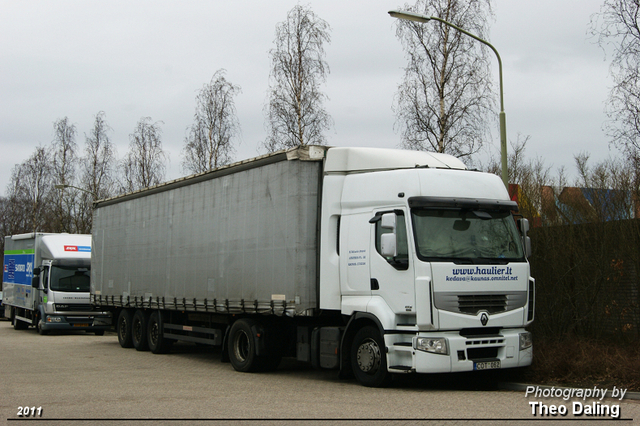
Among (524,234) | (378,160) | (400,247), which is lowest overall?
(400,247)

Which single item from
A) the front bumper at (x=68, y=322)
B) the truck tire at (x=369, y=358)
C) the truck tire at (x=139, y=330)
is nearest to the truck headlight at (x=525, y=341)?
the truck tire at (x=369, y=358)

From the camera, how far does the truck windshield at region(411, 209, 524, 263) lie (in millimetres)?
10414

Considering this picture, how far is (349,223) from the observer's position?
11430 millimetres

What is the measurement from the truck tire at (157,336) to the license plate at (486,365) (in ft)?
29.0

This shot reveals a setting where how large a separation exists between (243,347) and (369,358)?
349cm

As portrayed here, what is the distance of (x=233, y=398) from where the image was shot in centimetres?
993

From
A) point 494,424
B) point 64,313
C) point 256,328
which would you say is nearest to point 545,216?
point 256,328

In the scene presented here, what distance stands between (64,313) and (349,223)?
16776 mm

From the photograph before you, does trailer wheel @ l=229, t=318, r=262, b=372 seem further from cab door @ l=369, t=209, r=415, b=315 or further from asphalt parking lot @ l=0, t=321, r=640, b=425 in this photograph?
cab door @ l=369, t=209, r=415, b=315

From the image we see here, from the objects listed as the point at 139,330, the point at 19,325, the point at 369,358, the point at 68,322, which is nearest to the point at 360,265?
the point at 369,358

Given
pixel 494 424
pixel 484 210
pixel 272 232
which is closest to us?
pixel 494 424

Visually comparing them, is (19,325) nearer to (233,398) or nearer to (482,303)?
(233,398)

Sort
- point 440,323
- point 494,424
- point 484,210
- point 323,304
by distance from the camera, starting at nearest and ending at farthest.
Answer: point 494,424 → point 440,323 → point 484,210 → point 323,304

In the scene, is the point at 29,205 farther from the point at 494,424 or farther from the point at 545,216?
the point at 494,424
